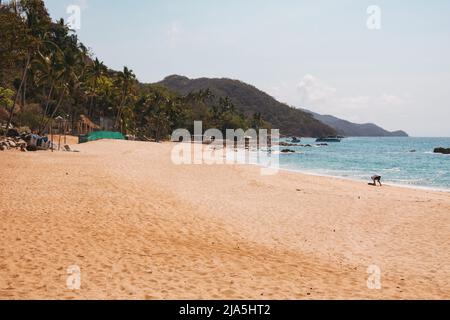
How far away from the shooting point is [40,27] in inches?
1576

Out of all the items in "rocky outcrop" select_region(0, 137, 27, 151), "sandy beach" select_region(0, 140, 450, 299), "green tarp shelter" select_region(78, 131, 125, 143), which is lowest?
"sandy beach" select_region(0, 140, 450, 299)

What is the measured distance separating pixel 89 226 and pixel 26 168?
40.9 feet

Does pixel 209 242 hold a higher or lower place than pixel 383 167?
lower

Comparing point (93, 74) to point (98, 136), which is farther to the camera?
point (93, 74)

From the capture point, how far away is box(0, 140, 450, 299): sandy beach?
6.91 meters

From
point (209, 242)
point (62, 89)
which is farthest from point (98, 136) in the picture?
point (209, 242)

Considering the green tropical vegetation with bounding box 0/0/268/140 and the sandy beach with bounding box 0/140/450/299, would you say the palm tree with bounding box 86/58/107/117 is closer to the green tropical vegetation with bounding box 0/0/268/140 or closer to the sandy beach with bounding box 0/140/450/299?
the green tropical vegetation with bounding box 0/0/268/140

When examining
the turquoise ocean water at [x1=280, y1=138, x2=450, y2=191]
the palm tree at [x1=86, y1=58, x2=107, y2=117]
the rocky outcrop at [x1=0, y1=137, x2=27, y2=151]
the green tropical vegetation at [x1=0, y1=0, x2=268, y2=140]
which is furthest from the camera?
the palm tree at [x1=86, y1=58, x2=107, y2=117]

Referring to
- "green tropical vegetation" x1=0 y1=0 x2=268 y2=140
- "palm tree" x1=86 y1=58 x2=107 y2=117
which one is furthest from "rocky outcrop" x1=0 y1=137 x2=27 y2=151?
"palm tree" x1=86 y1=58 x2=107 y2=117

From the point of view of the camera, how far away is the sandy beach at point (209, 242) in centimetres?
691

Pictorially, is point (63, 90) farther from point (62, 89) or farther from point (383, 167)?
point (383, 167)

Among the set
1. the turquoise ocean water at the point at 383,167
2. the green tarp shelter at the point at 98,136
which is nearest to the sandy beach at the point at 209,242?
the turquoise ocean water at the point at 383,167

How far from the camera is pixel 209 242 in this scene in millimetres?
10016

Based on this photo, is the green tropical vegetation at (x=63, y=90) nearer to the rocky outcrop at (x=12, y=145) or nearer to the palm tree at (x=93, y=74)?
the palm tree at (x=93, y=74)
